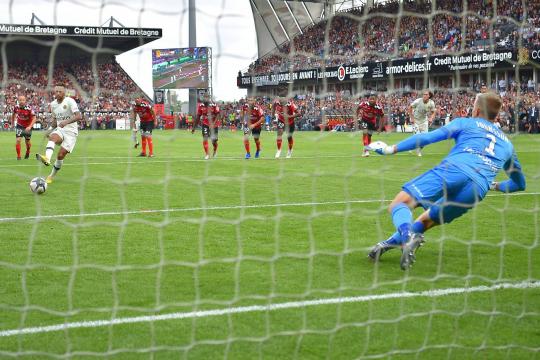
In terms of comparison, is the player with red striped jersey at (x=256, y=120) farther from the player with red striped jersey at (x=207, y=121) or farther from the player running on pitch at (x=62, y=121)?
the player running on pitch at (x=62, y=121)

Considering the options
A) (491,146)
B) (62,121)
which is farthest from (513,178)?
(62,121)

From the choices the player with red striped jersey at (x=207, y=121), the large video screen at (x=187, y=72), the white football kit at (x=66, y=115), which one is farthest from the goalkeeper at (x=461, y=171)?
the player with red striped jersey at (x=207, y=121)

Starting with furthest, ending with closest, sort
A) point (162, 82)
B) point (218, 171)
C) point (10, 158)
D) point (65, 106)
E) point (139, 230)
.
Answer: point (10, 158), point (218, 171), point (65, 106), point (162, 82), point (139, 230)

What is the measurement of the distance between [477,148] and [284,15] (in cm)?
2392

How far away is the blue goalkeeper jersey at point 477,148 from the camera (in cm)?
553

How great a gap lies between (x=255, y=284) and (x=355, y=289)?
777 millimetres

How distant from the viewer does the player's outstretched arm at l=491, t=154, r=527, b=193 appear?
19.3 ft

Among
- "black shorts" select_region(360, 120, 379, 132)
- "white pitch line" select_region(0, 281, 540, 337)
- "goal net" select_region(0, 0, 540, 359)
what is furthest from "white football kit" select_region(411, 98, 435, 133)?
"white pitch line" select_region(0, 281, 540, 337)

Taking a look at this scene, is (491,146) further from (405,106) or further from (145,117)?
(405,106)

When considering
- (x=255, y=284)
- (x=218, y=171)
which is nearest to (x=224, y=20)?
(x=255, y=284)

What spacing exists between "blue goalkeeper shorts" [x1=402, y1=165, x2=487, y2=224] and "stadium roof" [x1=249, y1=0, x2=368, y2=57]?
6693 millimetres

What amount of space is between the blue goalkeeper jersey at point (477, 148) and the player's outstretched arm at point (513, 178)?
8.7 inches

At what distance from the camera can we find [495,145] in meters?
5.63

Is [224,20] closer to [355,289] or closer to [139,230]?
[355,289]
